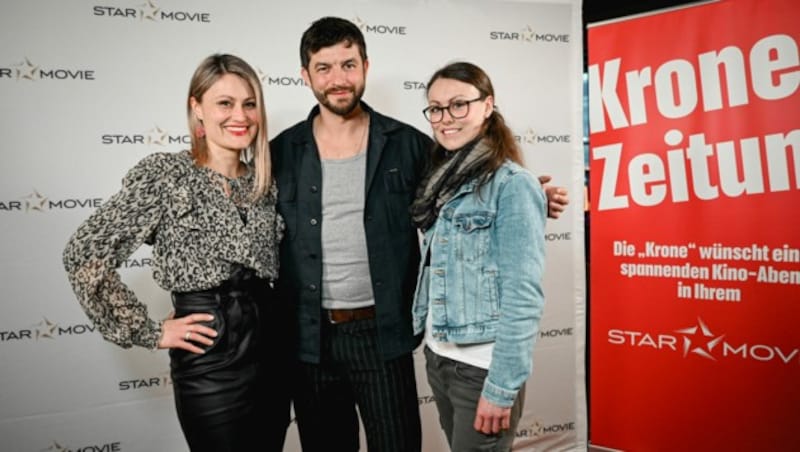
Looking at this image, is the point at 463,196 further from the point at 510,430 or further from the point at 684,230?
the point at 684,230

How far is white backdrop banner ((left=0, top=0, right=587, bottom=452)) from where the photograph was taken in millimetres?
2230

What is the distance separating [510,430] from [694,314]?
4.92ft

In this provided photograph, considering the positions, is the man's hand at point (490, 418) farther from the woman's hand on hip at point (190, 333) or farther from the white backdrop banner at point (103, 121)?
the white backdrop banner at point (103, 121)

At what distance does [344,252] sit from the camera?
1747 mm

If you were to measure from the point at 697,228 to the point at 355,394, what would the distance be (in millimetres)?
1729

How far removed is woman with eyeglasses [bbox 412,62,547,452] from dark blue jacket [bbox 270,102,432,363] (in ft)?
0.46

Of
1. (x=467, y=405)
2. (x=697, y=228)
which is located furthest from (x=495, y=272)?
(x=697, y=228)

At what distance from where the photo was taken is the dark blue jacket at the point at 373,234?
1723mm

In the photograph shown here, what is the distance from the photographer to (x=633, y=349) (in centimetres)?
269

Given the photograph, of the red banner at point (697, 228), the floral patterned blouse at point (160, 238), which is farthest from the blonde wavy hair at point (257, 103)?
the red banner at point (697, 228)

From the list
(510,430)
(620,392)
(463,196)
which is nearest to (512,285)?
(463,196)

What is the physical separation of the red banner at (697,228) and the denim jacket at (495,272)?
1.42m

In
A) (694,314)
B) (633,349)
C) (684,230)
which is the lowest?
(633,349)

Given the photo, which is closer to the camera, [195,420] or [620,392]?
[195,420]
